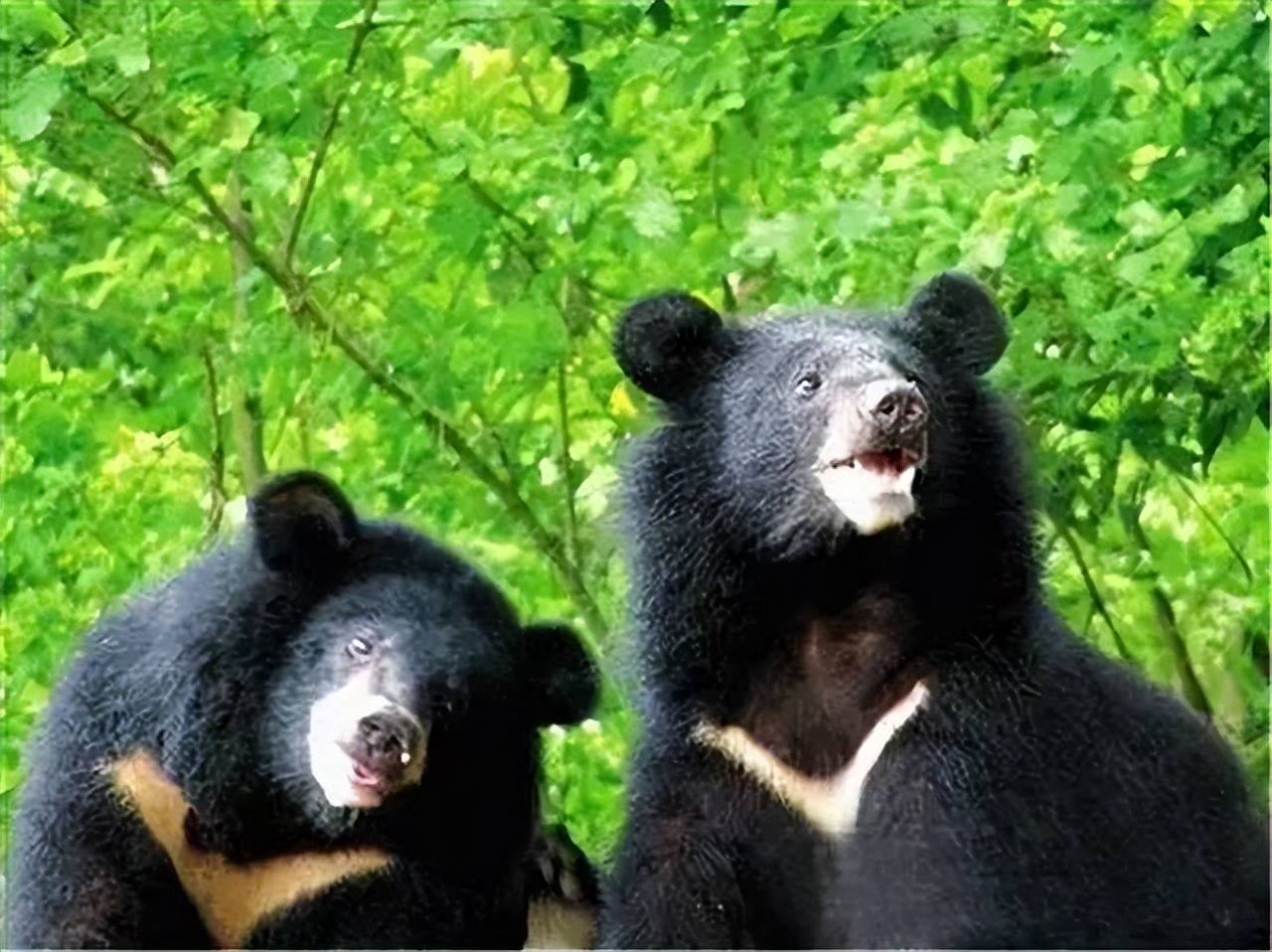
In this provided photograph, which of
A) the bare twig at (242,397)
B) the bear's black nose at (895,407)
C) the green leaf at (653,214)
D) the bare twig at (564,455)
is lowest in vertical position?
the bare twig at (564,455)

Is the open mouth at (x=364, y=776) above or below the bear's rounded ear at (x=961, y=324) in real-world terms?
above

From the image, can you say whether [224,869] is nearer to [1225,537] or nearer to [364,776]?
[364,776]

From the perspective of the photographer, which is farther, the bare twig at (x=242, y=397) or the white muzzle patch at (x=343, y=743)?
the bare twig at (x=242, y=397)

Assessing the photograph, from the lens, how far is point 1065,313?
5.83 metres

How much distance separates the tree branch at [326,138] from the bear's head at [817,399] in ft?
6.01

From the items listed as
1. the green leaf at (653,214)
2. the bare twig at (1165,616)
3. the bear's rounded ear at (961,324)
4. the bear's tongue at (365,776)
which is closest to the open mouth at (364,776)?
the bear's tongue at (365,776)

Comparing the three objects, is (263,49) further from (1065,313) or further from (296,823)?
(296,823)

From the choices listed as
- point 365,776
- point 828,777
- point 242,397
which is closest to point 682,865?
point 828,777

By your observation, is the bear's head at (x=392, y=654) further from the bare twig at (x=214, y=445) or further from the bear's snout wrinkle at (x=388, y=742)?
the bare twig at (x=214, y=445)

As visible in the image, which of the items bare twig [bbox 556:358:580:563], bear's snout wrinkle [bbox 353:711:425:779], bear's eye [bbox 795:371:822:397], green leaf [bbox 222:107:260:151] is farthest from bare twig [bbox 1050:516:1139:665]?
bear's snout wrinkle [bbox 353:711:425:779]

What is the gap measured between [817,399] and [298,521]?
798 millimetres

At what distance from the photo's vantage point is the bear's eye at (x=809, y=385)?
159 inches

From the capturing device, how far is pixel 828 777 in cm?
401

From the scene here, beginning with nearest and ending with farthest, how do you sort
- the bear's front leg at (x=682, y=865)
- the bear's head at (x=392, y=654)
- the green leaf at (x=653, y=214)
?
the bear's front leg at (x=682, y=865) < the bear's head at (x=392, y=654) < the green leaf at (x=653, y=214)
